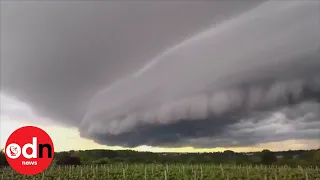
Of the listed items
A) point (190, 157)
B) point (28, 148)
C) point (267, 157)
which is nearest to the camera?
point (28, 148)

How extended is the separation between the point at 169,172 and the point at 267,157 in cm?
270

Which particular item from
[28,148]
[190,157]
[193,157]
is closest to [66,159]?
[28,148]

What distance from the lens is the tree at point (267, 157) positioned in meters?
9.14

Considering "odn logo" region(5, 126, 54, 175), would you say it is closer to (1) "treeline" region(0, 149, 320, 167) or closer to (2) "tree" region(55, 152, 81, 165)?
(2) "tree" region(55, 152, 81, 165)

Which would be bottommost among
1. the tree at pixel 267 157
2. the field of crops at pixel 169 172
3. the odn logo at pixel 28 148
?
the field of crops at pixel 169 172

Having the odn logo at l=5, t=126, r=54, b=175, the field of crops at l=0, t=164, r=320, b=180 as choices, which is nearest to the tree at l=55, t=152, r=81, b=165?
the field of crops at l=0, t=164, r=320, b=180

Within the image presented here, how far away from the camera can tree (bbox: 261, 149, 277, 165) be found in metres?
9.14

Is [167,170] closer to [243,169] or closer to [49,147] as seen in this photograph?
[243,169]

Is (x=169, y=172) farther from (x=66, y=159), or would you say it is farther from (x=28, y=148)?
(x=28, y=148)

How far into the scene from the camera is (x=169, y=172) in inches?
390

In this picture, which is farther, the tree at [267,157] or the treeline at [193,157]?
the tree at [267,157]

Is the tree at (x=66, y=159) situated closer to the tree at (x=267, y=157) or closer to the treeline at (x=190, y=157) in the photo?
the treeline at (x=190, y=157)

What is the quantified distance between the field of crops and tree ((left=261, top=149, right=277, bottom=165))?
0.24 meters

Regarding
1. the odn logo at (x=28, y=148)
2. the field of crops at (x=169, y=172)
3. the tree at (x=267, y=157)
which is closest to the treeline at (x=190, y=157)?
the tree at (x=267, y=157)
